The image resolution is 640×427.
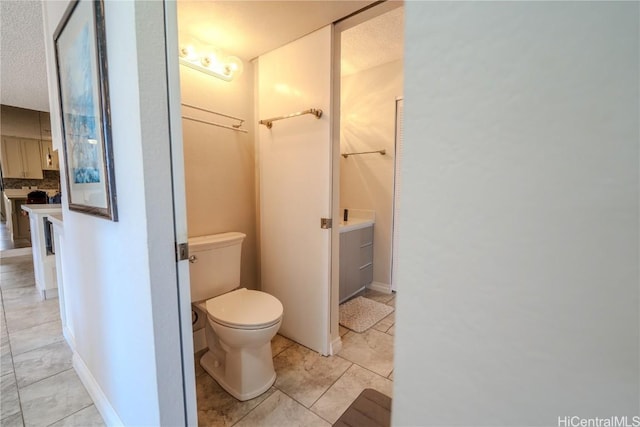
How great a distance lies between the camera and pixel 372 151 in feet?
9.55

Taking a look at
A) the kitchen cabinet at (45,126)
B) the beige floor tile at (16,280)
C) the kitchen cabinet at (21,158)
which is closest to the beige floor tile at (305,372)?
the beige floor tile at (16,280)

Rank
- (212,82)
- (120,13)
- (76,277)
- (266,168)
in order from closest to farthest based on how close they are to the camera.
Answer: (120,13), (76,277), (212,82), (266,168)

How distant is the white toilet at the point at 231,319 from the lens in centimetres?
139

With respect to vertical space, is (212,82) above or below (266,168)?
above

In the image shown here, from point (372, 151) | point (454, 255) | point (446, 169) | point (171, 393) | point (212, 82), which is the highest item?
point (212, 82)

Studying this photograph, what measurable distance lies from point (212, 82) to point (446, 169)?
1.96 meters

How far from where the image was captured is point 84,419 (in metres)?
1.29

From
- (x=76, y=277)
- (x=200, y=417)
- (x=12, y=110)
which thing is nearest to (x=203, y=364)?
(x=200, y=417)

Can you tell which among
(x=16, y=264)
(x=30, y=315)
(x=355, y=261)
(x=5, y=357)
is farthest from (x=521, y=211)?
(x=16, y=264)

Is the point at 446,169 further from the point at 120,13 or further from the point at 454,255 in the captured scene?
the point at 120,13

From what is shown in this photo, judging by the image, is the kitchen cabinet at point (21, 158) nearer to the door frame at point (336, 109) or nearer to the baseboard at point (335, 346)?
the door frame at point (336, 109)

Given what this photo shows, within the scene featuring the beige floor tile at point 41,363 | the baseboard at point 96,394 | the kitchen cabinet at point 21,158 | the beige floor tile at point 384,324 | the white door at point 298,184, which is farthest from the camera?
the kitchen cabinet at point 21,158

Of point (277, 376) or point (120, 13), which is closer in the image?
point (120, 13)

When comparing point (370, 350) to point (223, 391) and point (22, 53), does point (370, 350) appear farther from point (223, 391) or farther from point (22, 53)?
point (22, 53)
